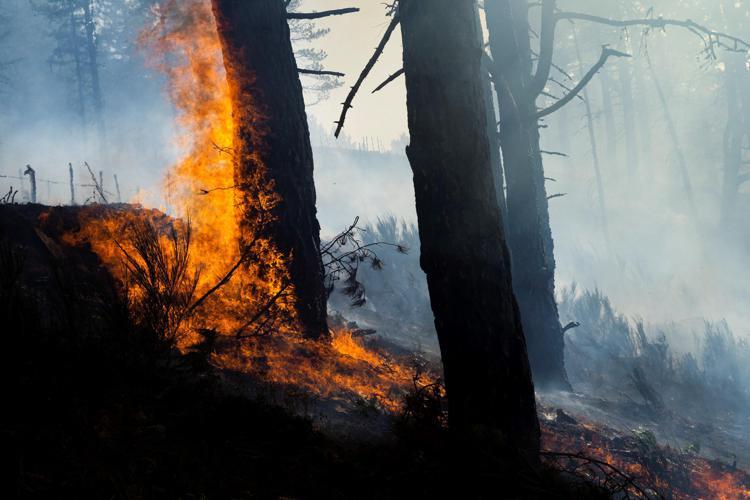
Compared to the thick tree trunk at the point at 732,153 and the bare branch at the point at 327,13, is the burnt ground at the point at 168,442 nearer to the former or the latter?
the bare branch at the point at 327,13

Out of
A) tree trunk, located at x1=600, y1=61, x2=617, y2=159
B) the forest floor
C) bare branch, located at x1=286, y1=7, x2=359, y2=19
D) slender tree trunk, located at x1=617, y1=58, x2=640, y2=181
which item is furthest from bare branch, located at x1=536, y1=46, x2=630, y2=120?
tree trunk, located at x1=600, y1=61, x2=617, y2=159

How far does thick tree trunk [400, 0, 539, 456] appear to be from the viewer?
3.10 metres

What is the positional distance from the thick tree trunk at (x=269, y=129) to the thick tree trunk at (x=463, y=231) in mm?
3160

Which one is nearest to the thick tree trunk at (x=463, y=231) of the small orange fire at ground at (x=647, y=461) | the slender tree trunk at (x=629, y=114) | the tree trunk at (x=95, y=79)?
the small orange fire at ground at (x=647, y=461)

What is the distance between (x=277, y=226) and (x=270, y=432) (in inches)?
140

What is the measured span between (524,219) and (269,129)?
4.08m

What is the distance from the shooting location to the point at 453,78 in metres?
3.18

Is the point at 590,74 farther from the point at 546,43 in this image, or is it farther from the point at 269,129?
the point at 269,129

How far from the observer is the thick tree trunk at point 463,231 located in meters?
3.10

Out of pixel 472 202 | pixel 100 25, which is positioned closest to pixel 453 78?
pixel 472 202

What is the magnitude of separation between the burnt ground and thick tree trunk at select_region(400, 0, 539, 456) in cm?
39

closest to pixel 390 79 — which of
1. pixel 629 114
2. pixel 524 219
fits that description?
pixel 524 219

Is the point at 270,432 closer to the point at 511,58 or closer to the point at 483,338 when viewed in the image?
the point at 483,338

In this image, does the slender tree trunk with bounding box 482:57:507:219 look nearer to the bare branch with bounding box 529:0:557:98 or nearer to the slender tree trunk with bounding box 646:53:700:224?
the bare branch with bounding box 529:0:557:98
